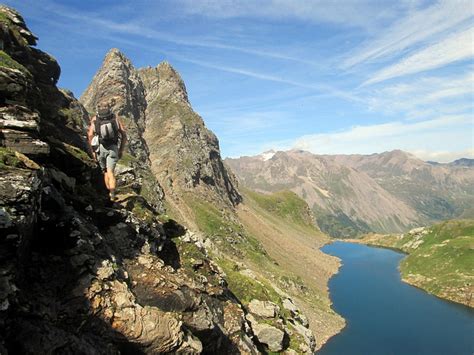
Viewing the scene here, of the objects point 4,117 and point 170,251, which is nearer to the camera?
point 4,117

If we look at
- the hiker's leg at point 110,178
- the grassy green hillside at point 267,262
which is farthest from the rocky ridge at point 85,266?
the grassy green hillside at point 267,262

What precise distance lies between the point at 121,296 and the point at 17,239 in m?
5.77

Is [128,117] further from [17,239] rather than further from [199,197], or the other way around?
[17,239]

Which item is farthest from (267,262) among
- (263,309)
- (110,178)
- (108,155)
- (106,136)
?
(106,136)

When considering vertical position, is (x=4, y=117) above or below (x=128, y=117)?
below

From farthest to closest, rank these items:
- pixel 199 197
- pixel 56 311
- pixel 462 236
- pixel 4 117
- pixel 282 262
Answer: pixel 462 236
pixel 199 197
pixel 282 262
pixel 4 117
pixel 56 311

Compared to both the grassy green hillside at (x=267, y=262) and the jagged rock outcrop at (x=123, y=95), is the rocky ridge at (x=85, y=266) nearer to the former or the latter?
the grassy green hillside at (x=267, y=262)

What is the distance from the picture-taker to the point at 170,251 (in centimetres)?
3164

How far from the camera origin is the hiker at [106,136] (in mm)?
22516

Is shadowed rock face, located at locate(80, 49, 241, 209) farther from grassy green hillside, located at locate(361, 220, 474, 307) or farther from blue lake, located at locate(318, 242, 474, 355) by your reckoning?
grassy green hillside, located at locate(361, 220, 474, 307)

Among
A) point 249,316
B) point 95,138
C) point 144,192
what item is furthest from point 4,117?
point 144,192

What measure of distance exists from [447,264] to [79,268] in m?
167

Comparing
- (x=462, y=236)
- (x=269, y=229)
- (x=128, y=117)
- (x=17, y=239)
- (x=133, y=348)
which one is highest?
(x=128, y=117)

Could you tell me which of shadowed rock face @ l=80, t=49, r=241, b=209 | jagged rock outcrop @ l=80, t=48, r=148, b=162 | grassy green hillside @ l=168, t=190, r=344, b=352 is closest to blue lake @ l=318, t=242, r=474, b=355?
grassy green hillside @ l=168, t=190, r=344, b=352
